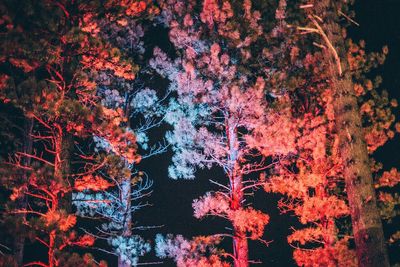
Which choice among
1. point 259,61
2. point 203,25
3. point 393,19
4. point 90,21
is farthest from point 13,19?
point 393,19

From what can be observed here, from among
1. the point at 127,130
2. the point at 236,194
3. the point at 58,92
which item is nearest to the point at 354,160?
the point at 236,194

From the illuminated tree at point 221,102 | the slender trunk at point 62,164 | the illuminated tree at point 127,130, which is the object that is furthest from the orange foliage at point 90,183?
the illuminated tree at point 127,130

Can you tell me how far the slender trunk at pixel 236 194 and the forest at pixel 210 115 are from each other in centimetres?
3

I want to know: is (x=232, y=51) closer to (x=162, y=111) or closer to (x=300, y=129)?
(x=300, y=129)

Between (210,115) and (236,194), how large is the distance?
5.83 ft

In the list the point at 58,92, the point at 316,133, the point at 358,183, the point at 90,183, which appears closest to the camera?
the point at 358,183

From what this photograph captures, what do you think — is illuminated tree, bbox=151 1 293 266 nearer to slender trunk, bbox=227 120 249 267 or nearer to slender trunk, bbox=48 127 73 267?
slender trunk, bbox=227 120 249 267

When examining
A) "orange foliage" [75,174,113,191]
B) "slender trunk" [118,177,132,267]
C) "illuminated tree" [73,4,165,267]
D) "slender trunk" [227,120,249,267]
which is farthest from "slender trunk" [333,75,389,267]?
"slender trunk" [118,177,132,267]

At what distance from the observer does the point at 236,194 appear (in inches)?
314

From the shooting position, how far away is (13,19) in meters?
5.18

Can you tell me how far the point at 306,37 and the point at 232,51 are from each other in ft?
5.33

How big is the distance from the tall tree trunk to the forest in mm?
17

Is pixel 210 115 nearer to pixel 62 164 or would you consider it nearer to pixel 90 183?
pixel 90 183

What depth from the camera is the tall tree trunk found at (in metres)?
4.54
